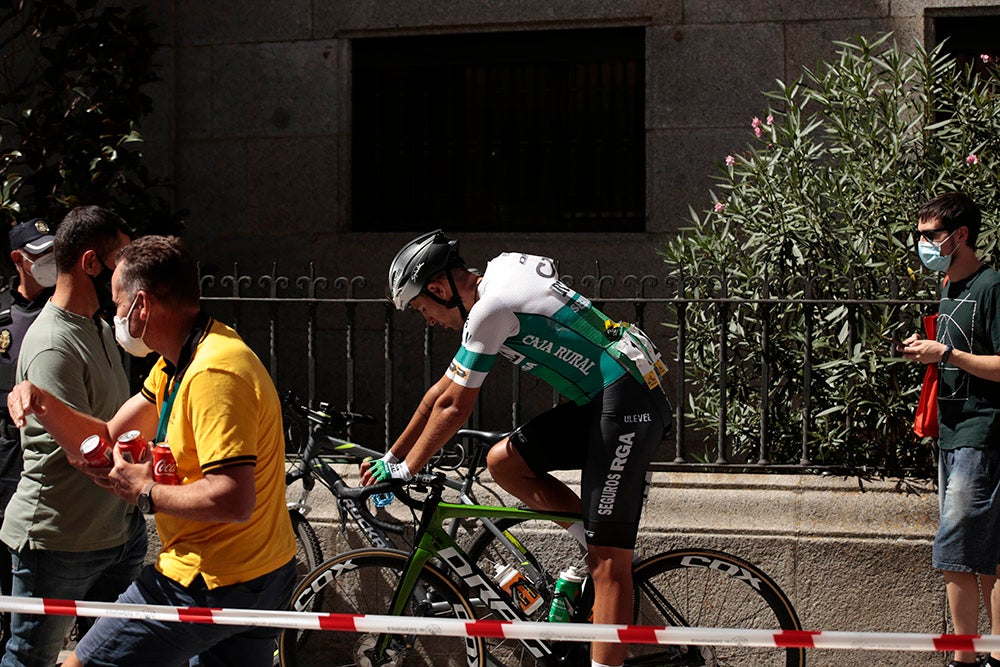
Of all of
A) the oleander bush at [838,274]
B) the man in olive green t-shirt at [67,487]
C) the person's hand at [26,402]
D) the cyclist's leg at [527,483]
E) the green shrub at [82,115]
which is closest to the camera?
the person's hand at [26,402]

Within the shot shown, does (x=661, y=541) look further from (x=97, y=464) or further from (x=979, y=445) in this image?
(x=97, y=464)

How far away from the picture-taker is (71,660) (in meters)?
3.49

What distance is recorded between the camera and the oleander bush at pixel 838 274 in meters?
6.08

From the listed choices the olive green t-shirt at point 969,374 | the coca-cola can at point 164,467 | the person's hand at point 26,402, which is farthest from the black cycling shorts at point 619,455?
the person's hand at point 26,402

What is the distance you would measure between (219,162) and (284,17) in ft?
4.15

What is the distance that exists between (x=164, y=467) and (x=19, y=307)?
1.86 m

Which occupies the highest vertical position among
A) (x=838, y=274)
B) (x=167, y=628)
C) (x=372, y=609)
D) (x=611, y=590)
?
(x=838, y=274)

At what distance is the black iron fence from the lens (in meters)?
6.12

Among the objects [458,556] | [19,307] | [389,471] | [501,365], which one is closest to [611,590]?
[458,556]

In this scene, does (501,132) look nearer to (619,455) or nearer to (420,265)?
(420,265)

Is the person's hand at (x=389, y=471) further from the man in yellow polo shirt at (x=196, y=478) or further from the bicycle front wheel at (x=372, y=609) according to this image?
the man in yellow polo shirt at (x=196, y=478)

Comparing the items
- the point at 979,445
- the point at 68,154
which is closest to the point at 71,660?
the point at 979,445

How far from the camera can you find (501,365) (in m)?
8.95

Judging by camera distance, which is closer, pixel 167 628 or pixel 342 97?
pixel 167 628
